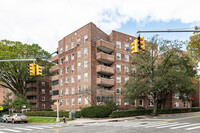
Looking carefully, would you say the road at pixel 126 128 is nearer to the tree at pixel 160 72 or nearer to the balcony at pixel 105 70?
the tree at pixel 160 72

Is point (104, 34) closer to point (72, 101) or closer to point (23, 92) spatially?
point (72, 101)

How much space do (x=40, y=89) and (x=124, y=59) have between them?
32.7 meters

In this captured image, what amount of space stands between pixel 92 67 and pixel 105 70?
2.76 m

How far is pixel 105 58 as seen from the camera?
43.2 meters

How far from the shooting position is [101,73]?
44.0 meters

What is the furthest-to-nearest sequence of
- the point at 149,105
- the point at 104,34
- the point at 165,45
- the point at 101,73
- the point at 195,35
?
the point at 149,105
the point at 104,34
the point at 101,73
the point at 165,45
the point at 195,35

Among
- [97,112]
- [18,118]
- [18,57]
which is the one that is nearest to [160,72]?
[97,112]

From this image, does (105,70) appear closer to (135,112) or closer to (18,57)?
(135,112)

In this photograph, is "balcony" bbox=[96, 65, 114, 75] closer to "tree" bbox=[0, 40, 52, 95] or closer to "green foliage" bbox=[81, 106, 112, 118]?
"green foliage" bbox=[81, 106, 112, 118]

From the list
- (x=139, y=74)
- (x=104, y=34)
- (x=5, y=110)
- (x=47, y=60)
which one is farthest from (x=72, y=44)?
(x=5, y=110)

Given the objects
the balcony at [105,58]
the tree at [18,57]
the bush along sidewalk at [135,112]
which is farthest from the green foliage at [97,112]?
the tree at [18,57]

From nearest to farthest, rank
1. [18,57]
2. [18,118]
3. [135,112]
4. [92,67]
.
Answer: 1. [18,118]
2. [135,112]
3. [92,67]
4. [18,57]

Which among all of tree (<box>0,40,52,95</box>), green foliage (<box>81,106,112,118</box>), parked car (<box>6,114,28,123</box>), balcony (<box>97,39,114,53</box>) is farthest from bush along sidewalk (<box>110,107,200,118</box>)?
tree (<box>0,40,52,95</box>)

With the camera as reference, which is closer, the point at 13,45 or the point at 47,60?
the point at 13,45
